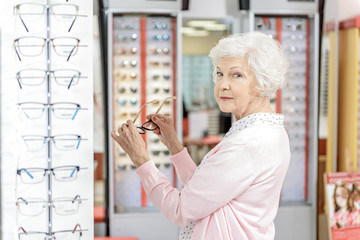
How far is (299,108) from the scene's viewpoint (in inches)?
179

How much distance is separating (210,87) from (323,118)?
7.59 metres

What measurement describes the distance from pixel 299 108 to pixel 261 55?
8.60 feet

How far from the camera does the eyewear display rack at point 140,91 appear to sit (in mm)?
4305

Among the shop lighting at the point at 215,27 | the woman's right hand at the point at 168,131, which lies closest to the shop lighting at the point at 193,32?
the shop lighting at the point at 215,27

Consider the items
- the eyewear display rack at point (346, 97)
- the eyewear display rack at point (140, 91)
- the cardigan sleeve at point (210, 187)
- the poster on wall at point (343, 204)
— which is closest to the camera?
the cardigan sleeve at point (210, 187)

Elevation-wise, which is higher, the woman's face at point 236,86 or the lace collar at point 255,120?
the woman's face at point 236,86

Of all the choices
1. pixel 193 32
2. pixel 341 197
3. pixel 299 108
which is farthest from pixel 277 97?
pixel 193 32

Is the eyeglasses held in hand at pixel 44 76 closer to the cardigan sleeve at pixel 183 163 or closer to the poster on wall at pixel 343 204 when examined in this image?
the cardigan sleeve at pixel 183 163

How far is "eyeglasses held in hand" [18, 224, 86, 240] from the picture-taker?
86.1 inches

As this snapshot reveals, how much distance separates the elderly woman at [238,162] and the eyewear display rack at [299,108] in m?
2.36

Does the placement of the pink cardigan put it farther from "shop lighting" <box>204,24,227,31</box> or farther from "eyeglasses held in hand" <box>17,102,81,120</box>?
"shop lighting" <box>204,24,227,31</box>

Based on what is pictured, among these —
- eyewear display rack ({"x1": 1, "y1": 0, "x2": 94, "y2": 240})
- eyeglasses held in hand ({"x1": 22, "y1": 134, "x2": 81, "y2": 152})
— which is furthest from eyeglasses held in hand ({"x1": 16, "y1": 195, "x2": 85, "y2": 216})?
eyeglasses held in hand ({"x1": 22, "y1": 134, "x2": 81, "y2": 152})

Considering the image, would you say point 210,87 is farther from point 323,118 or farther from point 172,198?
point 172,198

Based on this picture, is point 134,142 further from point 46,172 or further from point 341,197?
point 341,197
